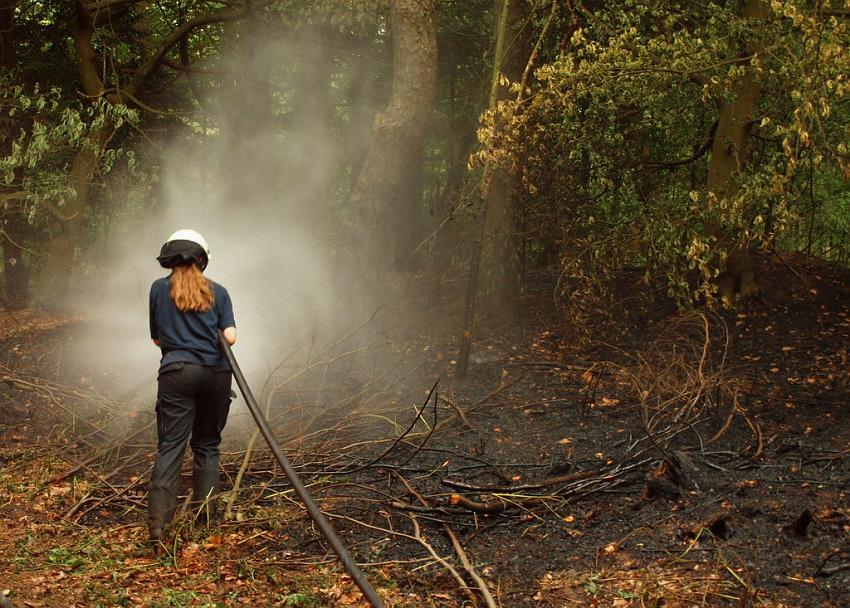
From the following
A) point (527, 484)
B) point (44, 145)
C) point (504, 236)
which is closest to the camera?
point (527, 484)

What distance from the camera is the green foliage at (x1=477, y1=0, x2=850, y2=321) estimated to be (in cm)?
694

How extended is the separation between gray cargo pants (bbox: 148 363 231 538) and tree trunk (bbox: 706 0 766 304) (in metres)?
5.89

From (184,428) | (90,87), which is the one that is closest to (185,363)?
(184,428)

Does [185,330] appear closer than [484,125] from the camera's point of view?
Yes

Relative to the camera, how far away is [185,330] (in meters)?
5.86

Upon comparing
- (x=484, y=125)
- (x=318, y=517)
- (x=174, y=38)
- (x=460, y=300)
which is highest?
(x=174, y=38)

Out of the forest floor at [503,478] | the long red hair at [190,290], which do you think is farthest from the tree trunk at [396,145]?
the long red hair at [190,290]

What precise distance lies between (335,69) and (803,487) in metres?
11.5

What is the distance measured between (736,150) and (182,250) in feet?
20.3

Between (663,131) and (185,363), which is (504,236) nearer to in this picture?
(663,131)

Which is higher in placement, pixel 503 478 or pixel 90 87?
pixel 90 87

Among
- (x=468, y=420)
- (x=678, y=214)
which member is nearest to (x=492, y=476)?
(x=468, y=420)

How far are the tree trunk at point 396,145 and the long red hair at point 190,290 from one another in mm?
5036

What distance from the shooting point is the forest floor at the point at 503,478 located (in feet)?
16.3
